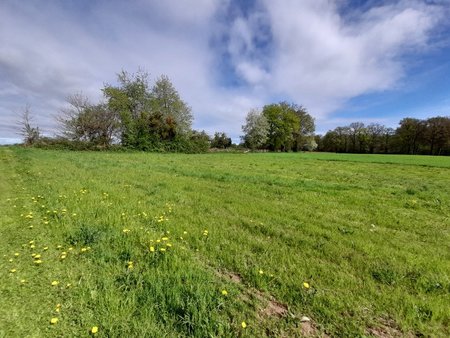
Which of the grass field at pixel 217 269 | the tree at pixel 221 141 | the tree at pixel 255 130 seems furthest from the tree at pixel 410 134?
the grass field at pixel 217 269

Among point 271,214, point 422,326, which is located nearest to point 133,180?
point 271,214

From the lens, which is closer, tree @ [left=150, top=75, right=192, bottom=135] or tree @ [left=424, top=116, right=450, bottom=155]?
tree @ [left=150, top=75, right=192, bottom=135]

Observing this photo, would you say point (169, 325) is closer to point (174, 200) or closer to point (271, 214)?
point (271, 214)

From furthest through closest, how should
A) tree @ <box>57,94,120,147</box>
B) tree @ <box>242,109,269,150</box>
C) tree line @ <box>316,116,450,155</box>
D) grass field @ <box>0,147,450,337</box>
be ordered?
tree line @ <box>316,116,450,155</box> < tree @ <box>242,109,269,150</box> < tree @ <box>57,94,120,147</box> < grass field @ <box>0,147,450,337</box>

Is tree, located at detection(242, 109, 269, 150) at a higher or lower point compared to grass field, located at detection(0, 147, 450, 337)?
higher

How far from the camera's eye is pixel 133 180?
10750mm

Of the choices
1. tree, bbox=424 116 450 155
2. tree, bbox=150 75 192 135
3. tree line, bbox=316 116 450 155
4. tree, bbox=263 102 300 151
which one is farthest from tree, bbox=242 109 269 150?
tree, bbox=424 116 450 155

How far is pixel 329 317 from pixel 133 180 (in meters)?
9.64

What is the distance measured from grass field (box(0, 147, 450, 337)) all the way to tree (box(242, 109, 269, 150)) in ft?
199

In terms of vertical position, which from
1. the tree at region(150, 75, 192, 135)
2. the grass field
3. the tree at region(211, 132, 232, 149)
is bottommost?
the grass field

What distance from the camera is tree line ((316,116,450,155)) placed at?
73.3m

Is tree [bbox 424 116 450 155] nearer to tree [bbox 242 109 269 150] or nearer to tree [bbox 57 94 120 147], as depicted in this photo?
tree [bbox 242 109 269 150]

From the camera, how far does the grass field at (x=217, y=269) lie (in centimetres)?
267

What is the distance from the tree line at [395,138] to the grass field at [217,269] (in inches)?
3498
